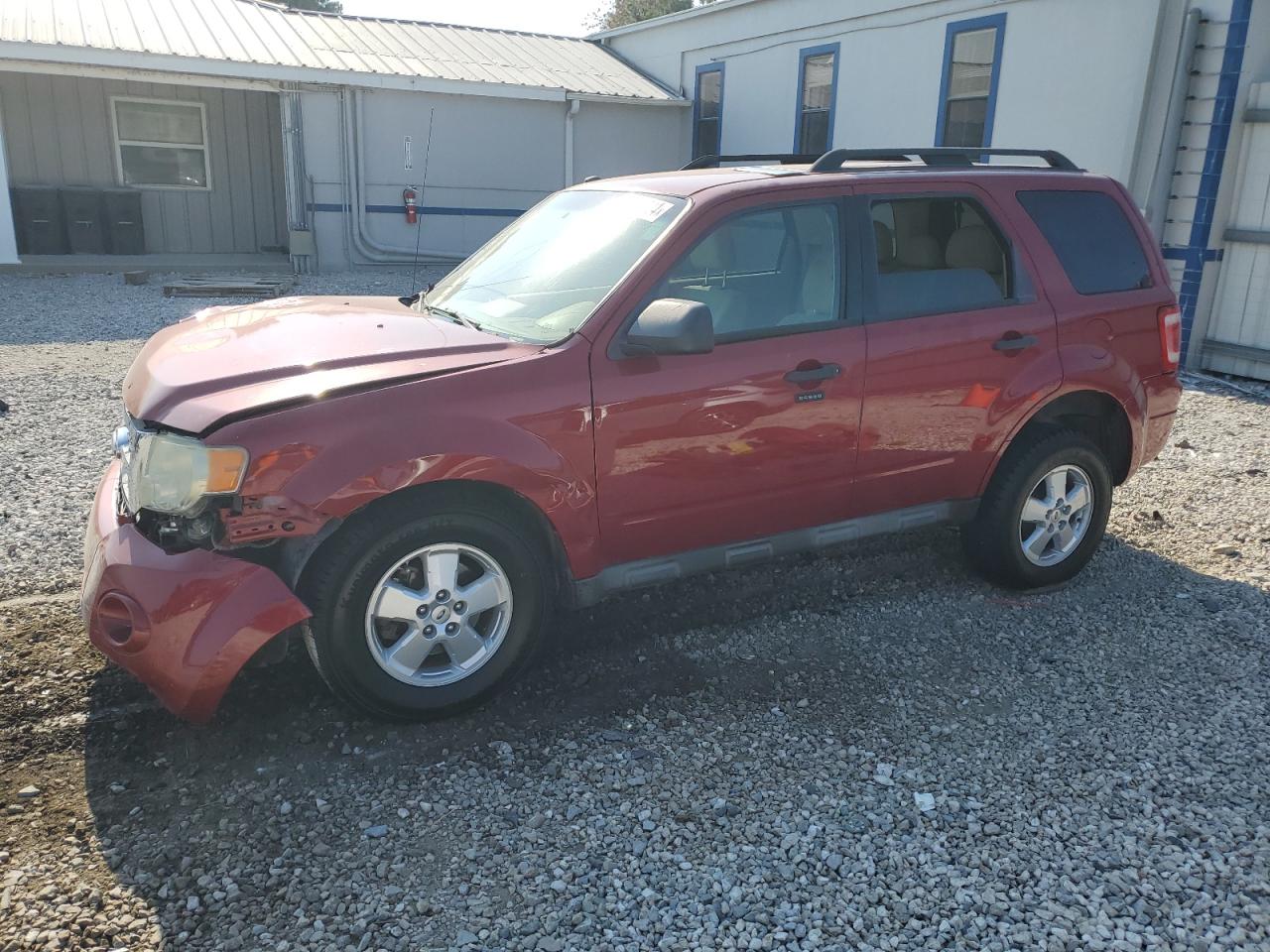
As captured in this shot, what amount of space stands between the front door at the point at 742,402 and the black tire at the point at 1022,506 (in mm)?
872

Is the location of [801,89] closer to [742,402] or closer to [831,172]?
[831,172]

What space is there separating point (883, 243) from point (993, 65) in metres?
10.0

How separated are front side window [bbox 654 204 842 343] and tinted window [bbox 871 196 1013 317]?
237 millimetres

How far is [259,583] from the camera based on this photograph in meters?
3.12

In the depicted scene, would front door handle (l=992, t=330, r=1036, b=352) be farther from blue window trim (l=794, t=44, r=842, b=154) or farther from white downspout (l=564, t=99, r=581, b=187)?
white downspout (l=564, t=99, r=581, b=187)

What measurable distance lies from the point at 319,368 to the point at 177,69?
1351 cm

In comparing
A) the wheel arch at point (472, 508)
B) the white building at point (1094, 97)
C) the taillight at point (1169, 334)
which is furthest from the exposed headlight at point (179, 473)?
the white building at point (1094, 97)

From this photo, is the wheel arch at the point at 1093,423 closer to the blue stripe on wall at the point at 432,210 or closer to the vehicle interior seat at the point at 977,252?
the vehicle interior seat at the point at 977,252

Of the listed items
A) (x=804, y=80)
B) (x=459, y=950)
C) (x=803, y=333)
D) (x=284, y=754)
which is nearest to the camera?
(x=459, y=950)

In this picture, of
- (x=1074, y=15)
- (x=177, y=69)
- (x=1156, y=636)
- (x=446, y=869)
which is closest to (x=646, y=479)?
(x=446, y=869)

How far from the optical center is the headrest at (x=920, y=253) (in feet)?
14.0

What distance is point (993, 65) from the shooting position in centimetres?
1259

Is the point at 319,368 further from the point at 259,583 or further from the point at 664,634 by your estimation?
the point at 664,634

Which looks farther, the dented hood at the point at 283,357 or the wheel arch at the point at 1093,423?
the wheel arch at the point at 1093,423
